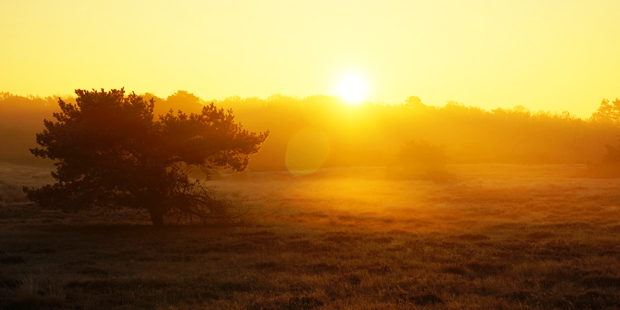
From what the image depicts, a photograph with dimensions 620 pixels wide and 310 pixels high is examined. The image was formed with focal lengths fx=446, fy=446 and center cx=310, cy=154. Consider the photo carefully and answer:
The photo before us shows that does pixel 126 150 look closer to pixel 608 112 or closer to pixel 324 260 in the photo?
pixel 324 260

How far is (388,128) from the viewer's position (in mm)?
155000

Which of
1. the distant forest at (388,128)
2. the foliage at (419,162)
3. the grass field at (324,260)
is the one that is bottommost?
the grass field at (324,260)

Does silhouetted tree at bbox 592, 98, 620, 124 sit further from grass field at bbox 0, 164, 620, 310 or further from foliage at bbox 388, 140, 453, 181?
grass field at bbox 0, 164, 620, 310

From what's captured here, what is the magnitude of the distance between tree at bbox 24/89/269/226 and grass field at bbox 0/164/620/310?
207 cm

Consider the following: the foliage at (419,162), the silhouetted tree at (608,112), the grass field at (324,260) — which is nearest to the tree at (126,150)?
the grass field at (324,260)

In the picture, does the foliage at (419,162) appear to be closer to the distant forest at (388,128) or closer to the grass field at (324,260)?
the distant forest at (388,128)

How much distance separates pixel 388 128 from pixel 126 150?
440ft

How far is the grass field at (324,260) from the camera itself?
10703 millimetres

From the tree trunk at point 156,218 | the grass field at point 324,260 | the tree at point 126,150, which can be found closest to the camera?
the grass field at point 324,260

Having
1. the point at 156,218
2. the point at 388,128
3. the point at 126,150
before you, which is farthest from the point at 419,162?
the point at 388,128

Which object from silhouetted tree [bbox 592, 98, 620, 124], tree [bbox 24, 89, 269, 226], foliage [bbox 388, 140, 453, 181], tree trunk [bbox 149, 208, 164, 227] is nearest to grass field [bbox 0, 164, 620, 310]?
tree trunk [bbox 149, 208, 164, 227]

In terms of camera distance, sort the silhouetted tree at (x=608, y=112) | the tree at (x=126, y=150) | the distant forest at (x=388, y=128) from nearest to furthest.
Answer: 1. the tree at (x=126, y=150)
2. the distant forest at (x=388, y=128)
3. the silhouetted tree at (x=608, y=112)

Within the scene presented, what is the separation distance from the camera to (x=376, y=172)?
82.1 m

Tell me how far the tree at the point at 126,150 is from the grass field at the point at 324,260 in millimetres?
2073
